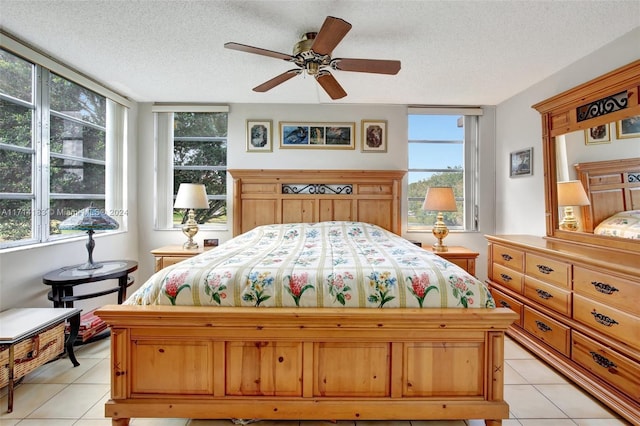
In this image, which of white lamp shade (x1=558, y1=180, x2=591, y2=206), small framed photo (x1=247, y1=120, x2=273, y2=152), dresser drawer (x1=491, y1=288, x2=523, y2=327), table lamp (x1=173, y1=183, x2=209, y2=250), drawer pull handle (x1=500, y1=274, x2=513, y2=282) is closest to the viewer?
white lamp shade (x1=558, y1=180, x2=591, y2=206)

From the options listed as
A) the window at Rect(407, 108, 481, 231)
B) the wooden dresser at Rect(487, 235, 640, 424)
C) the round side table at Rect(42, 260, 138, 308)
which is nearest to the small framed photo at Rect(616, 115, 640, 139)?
the wooden dresser at Rect(487, 235, 640, 424)

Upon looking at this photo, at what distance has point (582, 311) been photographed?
1958 mm

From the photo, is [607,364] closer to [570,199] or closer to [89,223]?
[570,199]

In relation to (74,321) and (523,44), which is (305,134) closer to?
(523,44)

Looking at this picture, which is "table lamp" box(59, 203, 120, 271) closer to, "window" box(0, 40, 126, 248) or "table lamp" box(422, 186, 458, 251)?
"window" box(0, 40, 126, 248)

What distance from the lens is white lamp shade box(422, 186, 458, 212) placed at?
10.7 ft

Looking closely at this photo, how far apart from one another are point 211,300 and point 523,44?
2.89 m

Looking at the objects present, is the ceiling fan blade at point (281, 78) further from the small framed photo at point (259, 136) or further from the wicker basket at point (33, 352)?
the wicker basket at point (33, 352)

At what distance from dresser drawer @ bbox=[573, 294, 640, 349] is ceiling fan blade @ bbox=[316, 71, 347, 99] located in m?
2.27

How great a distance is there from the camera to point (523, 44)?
2.29 meters

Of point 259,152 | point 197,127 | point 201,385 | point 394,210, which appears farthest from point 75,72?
point 394,210

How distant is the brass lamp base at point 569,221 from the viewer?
2.45m

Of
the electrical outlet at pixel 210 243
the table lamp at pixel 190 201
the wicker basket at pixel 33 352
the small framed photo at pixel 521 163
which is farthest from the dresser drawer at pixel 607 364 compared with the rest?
the wicker basket at pixel 33 352

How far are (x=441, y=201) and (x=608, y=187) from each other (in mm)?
1354
